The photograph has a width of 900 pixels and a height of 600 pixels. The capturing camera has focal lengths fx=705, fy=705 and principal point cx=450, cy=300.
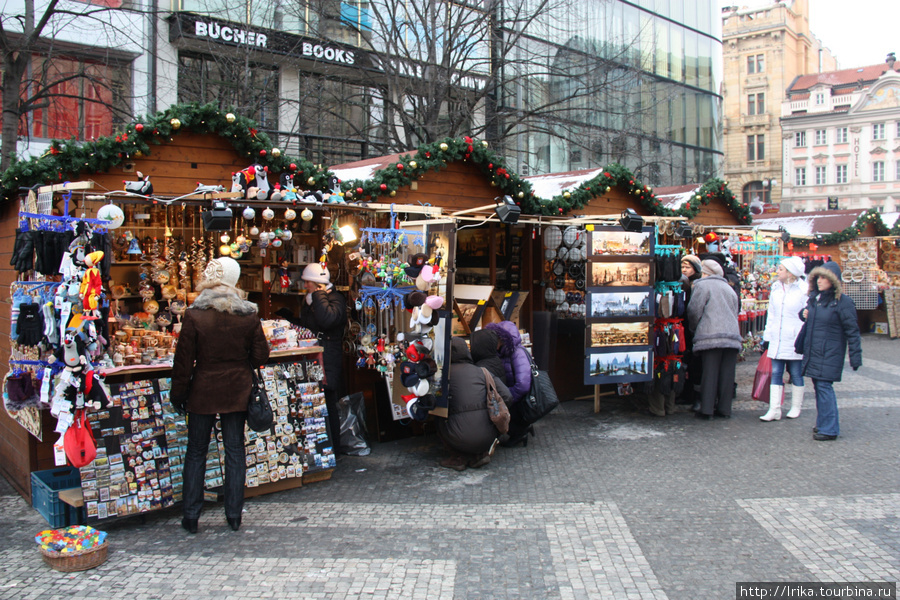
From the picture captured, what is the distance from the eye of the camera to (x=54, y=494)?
5.16 metres

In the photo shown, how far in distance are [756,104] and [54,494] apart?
242 ft

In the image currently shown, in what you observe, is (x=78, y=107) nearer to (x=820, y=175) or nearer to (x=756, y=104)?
(x=820, y=175)

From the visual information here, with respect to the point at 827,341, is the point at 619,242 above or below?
above

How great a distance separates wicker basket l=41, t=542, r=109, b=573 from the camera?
448 centimetres

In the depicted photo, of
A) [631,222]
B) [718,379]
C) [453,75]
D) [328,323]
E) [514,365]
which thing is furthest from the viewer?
[453,75]

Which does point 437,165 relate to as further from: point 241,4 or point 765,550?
point 241,4

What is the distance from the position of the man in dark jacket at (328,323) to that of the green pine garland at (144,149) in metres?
1.02

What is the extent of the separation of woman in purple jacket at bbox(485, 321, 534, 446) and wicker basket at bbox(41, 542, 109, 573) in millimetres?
3789

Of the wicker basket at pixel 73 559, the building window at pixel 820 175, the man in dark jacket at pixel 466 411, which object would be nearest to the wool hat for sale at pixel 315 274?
the man in dark jacket at pixel 466 411

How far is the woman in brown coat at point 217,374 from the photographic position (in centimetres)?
497

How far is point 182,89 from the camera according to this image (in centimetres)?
1580

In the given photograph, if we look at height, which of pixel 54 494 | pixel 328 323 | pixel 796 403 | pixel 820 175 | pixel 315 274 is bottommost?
pixel 54 494

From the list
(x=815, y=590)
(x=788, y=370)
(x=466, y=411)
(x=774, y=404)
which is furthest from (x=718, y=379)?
(x=815, y=590)

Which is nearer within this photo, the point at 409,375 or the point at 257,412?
the point at 257,412
